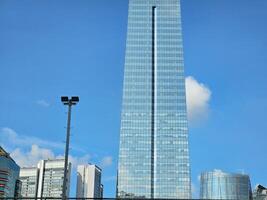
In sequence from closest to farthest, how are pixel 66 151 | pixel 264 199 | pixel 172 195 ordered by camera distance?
pixel 66 151
pixel 264 199
pixel 172 195

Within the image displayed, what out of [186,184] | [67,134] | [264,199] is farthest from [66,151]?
[186,184]

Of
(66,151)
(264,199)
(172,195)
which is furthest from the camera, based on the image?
(172,195)

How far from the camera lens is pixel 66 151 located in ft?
134

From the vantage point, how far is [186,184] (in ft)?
642

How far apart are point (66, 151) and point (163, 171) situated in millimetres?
160490

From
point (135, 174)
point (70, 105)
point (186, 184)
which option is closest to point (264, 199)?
point (186, 184)

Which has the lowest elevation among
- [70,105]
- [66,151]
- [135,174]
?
[66,151]

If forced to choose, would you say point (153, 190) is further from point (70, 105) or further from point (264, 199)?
point (70, 105)

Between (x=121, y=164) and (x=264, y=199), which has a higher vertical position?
(x=121, y=164)

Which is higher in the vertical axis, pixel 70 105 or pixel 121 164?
pixel 121 164

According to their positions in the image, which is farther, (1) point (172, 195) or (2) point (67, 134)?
(1) point (172, 195)

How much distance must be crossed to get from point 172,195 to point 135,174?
1605cm

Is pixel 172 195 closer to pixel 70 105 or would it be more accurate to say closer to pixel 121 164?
pixel 121 164

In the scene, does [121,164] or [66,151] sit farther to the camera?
[121,164]
